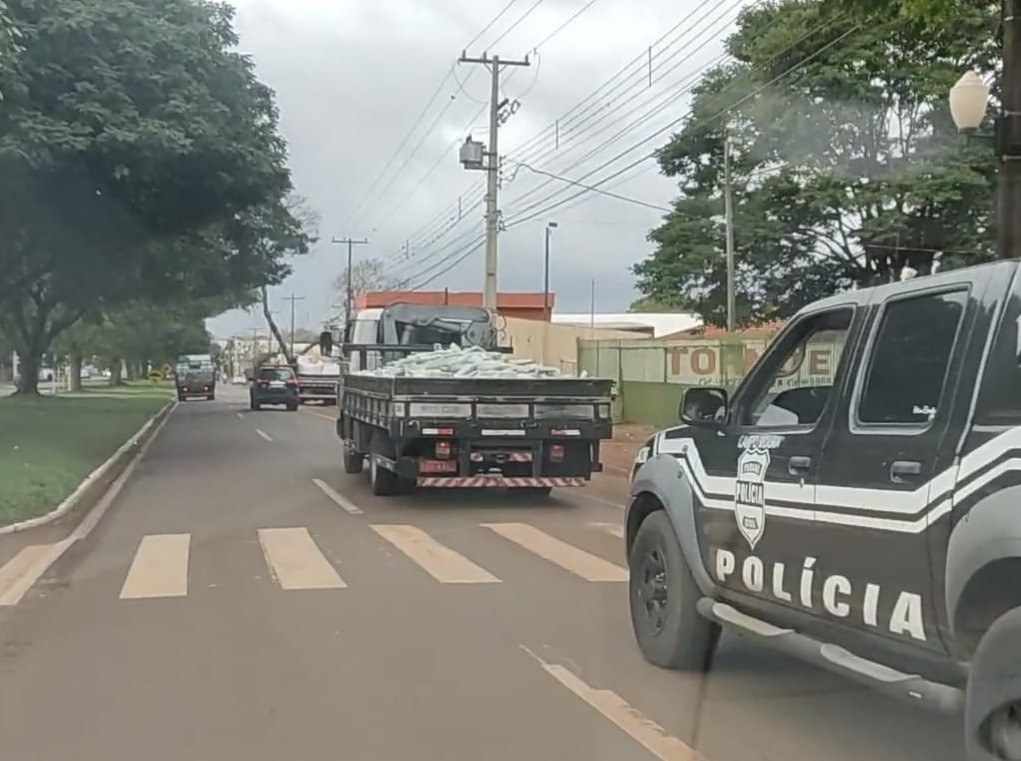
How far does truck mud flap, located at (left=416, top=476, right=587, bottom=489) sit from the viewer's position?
15203mm

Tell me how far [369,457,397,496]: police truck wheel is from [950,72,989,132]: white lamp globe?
8019mm

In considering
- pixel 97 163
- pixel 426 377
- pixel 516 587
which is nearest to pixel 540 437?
pixel 426 377

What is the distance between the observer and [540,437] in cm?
1534

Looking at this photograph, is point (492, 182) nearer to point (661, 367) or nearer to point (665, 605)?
point (661, 367)

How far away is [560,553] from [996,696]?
760cm

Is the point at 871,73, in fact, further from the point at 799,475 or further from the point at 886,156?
the point at 799,475

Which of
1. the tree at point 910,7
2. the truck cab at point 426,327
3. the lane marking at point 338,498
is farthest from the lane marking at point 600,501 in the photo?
the tree at point 910,7

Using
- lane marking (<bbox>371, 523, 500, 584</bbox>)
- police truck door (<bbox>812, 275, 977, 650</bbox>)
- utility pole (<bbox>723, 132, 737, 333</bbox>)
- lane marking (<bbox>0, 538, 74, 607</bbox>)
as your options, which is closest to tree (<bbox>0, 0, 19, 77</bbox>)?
lane marking (<bbox>0, 538, 74, 607</bbox>)

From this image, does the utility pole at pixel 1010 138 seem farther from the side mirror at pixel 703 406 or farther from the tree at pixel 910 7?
the side mirror at pixel 703 406

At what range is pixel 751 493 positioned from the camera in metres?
6.40

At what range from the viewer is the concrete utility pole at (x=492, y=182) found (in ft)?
108

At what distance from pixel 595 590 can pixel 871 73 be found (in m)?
25.0

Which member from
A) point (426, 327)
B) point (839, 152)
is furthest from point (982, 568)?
point (839, 152)

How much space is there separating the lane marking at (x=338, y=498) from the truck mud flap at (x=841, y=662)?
9106 millimetres
